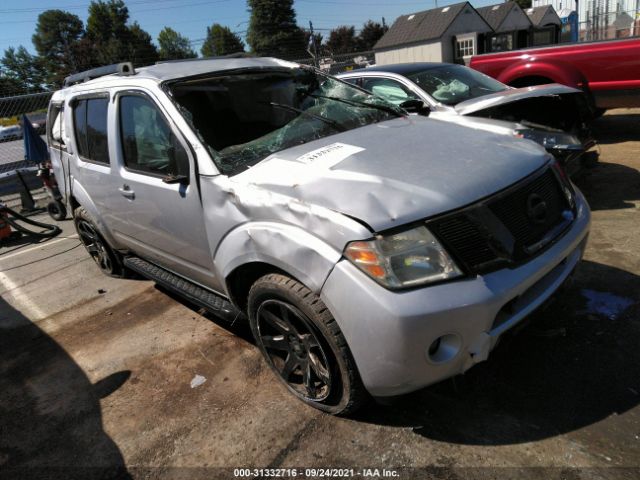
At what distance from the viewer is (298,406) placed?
8.80 ft

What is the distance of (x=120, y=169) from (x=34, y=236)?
15.2ft

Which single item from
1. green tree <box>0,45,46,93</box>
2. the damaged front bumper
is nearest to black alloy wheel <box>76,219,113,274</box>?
the damaged front bumper

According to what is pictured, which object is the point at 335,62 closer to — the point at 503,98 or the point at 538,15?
the point at 503,98

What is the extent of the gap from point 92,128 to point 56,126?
1257 mm

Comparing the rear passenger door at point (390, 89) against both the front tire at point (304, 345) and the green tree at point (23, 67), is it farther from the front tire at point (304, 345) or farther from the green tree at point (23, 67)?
the green tree at point (23, 67)

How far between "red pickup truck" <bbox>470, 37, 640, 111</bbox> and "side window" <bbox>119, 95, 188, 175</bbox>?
20.4 feet

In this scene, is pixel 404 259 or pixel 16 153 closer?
pixel 404 259

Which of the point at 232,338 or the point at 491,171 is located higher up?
the point at 491,171

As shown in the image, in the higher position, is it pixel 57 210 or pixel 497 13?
pixel 497 13

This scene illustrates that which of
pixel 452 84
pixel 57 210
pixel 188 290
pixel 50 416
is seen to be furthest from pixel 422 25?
pixel 50 416

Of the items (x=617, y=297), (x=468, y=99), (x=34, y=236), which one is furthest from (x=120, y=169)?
(x=34, y=236)

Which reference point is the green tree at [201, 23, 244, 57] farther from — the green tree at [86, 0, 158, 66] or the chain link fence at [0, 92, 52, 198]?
the chain link fence at [0, 92, 52, 198]

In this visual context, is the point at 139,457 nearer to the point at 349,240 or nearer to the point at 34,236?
the point at 349,240

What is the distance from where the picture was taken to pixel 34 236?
7.14 meters
